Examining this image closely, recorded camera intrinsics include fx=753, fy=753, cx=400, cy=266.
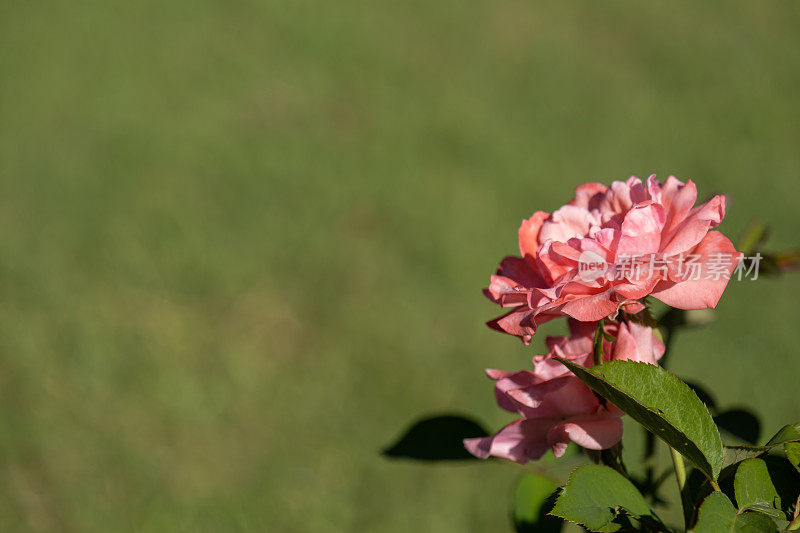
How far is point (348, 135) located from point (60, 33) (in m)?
1.43

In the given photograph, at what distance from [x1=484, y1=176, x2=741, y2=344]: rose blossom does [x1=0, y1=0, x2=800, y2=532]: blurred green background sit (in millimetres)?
1250

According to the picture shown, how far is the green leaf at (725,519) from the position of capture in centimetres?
34

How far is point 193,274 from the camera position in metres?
2.06

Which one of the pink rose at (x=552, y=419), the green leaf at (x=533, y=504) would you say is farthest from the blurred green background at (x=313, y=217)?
the pink rose at (x=552, y=419)

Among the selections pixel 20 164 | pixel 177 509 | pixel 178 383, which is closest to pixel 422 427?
pixel 177 509

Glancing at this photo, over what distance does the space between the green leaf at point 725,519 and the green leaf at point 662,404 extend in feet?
0.06

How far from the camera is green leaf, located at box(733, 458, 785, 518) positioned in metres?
0.36

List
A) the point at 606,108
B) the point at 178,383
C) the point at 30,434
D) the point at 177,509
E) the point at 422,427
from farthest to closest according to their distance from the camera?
the point at 606,108
the point at 178,383
the point at 30,434
the point at 177,509
the point at 422,427

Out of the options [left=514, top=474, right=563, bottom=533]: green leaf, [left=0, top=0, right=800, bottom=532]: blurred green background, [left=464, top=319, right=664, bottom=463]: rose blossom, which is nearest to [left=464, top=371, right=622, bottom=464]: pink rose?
[left=464, top=319, right=664, bottom=463]: rose blossom

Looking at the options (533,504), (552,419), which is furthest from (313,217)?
(552,419)

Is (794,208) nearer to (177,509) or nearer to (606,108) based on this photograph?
(606,108)

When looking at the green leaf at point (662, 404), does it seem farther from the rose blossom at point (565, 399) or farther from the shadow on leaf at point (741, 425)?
the shadow on leaf at point (741, 425)

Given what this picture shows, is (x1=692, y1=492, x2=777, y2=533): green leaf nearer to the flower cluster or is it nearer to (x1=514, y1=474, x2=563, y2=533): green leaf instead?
the flower cluster

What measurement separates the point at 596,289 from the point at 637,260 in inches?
1.0
